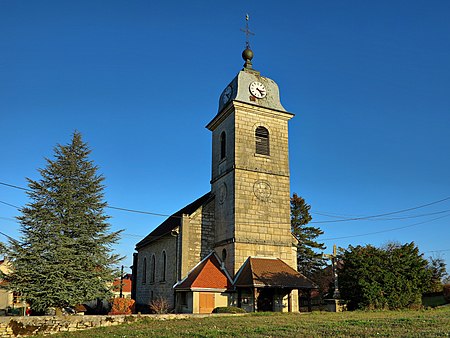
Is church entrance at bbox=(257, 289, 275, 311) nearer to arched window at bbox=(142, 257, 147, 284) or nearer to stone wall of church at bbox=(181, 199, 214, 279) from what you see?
stone wall of church at bbox=(181, 199, 214, 279)

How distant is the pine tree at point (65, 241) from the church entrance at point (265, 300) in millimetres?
8822

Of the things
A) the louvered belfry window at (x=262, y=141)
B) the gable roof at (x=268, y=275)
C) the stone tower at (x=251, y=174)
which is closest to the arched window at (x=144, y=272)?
the stone tower at (x=251, y=174)

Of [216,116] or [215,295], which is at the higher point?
[216,116]

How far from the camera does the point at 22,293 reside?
2003 cm

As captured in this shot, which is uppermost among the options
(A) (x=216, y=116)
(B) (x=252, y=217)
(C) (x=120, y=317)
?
(A) (x=216, y=116)

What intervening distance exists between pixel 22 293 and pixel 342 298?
59.4 feet

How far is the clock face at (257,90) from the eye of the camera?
29.4 metres

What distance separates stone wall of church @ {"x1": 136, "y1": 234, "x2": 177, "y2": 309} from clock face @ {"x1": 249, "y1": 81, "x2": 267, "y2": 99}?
11.2 meters

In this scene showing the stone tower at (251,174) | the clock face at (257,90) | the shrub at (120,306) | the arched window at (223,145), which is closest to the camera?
the stone tower at (251,174)

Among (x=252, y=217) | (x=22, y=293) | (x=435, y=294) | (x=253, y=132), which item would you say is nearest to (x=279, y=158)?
(x=253, y=132)

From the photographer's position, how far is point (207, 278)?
24.4 m

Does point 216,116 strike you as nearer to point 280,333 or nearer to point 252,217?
point 252,217

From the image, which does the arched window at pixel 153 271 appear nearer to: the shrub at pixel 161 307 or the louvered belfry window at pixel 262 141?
the shrub at pixel 161 307

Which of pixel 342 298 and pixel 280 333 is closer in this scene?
pixel 280 333
